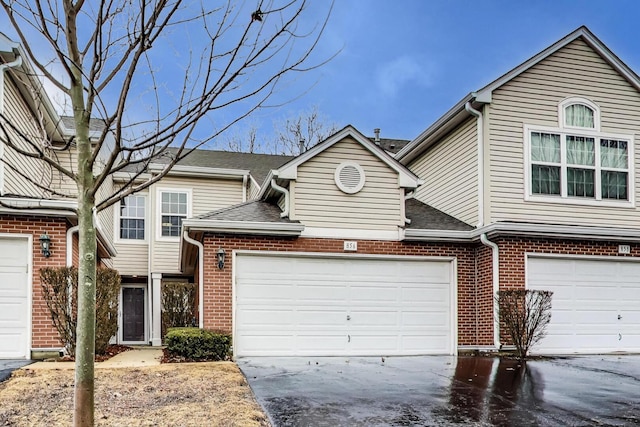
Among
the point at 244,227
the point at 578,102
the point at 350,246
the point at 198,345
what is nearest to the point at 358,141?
the point at 350,246

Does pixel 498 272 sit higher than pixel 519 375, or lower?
higher

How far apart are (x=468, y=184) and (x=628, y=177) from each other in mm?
3616

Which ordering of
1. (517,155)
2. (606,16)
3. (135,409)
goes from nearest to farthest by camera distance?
1. (135,409)
2. (517,155)
3. (606,16)

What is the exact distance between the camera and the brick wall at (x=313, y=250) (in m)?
11.5

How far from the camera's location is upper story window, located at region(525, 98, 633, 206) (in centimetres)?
1299

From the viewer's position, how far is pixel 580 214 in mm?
13008

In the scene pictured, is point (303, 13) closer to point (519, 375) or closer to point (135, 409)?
point (135, 409)

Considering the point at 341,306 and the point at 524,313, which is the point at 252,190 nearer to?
the point at 341,306

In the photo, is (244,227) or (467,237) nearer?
(244,227)

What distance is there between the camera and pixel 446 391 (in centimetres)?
758

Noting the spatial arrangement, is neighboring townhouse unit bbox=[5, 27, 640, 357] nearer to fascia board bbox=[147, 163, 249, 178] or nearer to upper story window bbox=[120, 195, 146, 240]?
fascia board bbox=[147, 163, 249, 178]

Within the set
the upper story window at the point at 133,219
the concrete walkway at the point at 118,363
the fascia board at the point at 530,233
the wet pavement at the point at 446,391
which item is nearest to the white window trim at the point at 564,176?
the fascia board at the point at 530,233

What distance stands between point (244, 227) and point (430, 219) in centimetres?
445

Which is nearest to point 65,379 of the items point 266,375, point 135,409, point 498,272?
point 135,409
